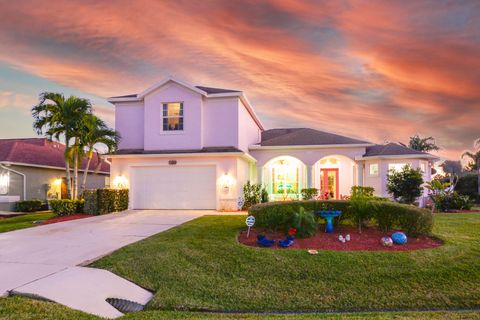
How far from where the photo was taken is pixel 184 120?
1686 cm

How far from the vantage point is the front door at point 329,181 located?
21.7 m

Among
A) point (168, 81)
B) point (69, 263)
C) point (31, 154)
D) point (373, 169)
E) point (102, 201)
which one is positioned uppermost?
point (168, 81)

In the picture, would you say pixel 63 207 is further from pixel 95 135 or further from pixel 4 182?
pixel 4 182

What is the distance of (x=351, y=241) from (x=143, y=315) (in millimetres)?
5212

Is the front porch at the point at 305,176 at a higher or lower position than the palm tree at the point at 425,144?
lower

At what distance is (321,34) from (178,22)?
5.66 m

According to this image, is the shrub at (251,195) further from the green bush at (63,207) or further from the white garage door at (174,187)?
the green bush at (63,207)

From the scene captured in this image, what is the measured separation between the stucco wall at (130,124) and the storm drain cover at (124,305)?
13.3 meters

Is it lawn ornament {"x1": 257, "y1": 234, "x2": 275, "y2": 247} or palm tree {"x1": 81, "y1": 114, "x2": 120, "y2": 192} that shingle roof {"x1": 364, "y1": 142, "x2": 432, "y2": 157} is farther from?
palm tree {"x1": 81, "y1": 114, "x2": 120, "y2": 192}

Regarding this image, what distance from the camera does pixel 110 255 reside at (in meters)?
7.10

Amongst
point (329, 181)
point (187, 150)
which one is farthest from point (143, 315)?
point (329, 181)

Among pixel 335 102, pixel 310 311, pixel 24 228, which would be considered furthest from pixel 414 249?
pixel 335 102

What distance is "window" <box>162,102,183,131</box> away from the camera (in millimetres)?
17000

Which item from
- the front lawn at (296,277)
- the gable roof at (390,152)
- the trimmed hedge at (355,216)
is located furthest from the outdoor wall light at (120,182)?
the gable roof at (390,152)
